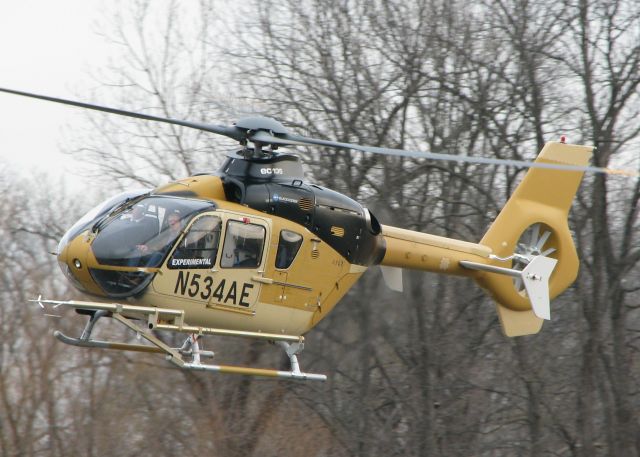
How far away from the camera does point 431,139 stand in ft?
63.0

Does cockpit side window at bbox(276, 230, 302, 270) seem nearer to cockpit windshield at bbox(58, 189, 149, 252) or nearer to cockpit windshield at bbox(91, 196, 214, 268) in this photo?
cockpit windshield at bbox(91, 196, 214, 268)

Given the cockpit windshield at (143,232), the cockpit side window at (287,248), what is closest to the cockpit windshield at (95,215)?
the cockpit windshield at (143,232)

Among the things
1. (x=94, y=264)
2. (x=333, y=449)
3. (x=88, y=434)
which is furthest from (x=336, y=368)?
(x=94, y=264)

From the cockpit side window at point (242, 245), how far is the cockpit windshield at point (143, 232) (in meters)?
0.44

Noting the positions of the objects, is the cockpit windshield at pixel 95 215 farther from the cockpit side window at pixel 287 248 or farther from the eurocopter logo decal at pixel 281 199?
the cockpit side window at pixel 287 248

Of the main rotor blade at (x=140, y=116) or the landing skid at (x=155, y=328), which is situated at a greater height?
the main rotor blade at (x=140, y=116)

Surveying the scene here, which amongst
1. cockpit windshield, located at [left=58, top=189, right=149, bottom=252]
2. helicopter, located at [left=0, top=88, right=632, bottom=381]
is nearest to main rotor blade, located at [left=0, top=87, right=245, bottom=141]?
helicopter, located at [left=0, top=88, right=632, bottom=381]

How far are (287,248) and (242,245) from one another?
59 cm

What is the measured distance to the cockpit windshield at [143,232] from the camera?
33.4 feet

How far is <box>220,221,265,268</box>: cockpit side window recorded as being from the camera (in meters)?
10.7

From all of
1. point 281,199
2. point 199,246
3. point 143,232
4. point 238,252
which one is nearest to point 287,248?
point 281,199

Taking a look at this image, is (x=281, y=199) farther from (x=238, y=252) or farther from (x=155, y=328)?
(x=155, y=328)

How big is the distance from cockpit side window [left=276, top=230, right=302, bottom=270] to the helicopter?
0.04 ft

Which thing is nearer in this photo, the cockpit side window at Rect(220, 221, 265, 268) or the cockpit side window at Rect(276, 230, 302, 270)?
the cockpit side window at Rect(220, 221, 265, 268)
